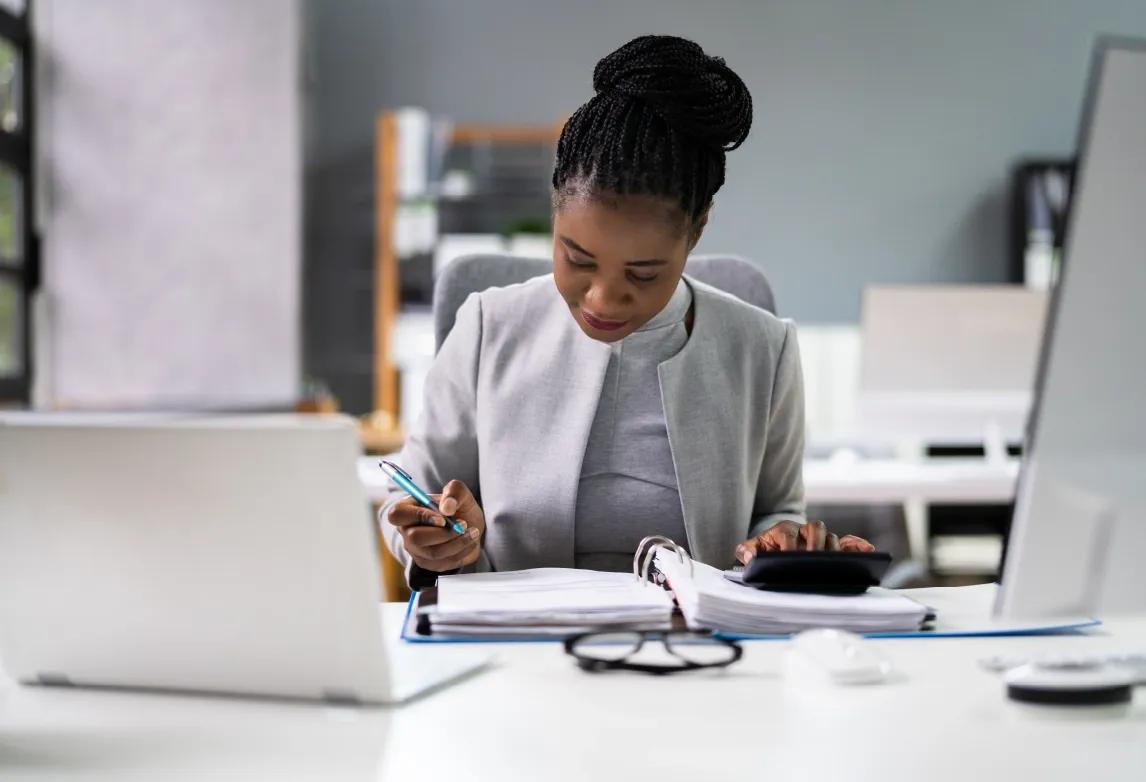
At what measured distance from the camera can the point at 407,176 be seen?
463 cm

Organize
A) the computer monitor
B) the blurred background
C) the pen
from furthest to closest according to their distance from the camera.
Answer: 1. the blurred background
2. the pen
3. the computer monitor

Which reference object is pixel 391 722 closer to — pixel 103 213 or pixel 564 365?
pixel 564 365

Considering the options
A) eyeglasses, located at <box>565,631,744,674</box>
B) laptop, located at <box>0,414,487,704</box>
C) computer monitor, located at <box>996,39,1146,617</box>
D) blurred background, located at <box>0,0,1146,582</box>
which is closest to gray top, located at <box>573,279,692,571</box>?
eyeglasses, located at <box>565,631,744,674</box>

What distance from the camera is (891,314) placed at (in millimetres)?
2691

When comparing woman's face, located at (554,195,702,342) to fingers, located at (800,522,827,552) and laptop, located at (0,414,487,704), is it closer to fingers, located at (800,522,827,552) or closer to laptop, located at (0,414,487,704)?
fingers, located at (800,522,827,552)

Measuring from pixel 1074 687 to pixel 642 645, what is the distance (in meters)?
0.32

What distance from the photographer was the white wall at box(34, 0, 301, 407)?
13.5ft

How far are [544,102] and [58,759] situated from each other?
4598mm

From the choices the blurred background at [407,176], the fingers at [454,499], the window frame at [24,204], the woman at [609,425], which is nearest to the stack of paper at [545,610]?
the fingers at [454,499]

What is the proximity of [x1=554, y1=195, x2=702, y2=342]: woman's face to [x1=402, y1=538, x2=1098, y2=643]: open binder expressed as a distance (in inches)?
11.8

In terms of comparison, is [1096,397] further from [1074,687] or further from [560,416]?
[560,416]

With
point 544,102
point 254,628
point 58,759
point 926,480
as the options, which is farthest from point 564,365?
point 544,102

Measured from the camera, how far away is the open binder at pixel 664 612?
0.95 metres

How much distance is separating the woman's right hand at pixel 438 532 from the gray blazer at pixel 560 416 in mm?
164
